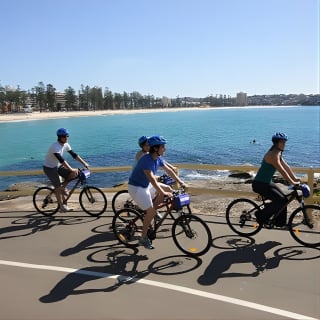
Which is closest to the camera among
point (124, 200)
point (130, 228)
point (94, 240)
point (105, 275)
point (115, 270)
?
point (105, 275)

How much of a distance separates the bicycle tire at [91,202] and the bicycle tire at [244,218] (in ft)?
9.48

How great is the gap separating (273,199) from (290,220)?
437mm

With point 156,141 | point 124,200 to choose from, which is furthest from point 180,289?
point 124,200

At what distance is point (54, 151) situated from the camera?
8.65 meters

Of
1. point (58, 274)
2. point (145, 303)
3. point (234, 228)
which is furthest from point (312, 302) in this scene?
point (58, 274)

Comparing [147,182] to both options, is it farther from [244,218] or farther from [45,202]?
[45,202]

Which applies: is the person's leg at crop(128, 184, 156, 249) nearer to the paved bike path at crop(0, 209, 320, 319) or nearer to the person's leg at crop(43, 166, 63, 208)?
the paved bike path at crop(0, 209, 320, 319)

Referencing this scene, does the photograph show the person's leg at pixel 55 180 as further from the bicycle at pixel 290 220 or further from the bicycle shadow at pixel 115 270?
the bicycle at pixel 290 220

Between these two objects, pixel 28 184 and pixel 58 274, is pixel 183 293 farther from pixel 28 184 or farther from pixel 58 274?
pixel 28 184

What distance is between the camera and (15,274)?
5.79m

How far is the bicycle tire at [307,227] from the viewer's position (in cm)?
668

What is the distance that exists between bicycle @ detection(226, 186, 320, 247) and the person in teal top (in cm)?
9

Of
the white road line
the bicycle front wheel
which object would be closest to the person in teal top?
the bicycle front wheel

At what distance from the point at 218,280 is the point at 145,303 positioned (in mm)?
1133
